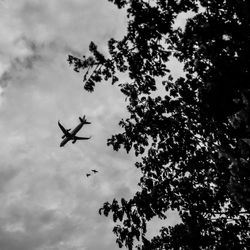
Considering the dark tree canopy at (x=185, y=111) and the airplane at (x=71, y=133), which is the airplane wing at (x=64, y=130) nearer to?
the airplane at (x=71, y=133)

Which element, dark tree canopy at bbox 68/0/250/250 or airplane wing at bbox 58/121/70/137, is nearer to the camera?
dark tree canopy at bbox 68/0/250/250

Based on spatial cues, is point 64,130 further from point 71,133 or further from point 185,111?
point 185,111

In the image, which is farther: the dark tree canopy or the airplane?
the airplane

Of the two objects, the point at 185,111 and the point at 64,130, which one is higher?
the point at 64,130

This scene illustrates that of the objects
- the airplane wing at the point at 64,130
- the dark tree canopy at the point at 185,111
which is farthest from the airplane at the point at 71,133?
the dark tree canopy at the point at 185,111

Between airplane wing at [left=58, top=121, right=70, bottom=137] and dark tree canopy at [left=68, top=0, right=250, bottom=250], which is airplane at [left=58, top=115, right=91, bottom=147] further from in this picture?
dark tree canopy at [left=68, top=0, right=250, bottom=250]

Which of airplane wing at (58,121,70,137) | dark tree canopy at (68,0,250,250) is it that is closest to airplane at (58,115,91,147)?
airplane wing at (58,121,70,137)

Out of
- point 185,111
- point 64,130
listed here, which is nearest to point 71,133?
point 64,130

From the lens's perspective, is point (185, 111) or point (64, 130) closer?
point (185, 111)

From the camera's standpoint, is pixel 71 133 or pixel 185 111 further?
pixel 71 133

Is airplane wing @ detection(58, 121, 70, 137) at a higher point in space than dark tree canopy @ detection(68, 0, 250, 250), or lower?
higher

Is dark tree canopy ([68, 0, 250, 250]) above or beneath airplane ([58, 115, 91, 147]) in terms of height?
beneath

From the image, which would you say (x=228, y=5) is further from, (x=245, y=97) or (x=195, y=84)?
(x=245, y=97)

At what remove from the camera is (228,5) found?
45.8 ft
